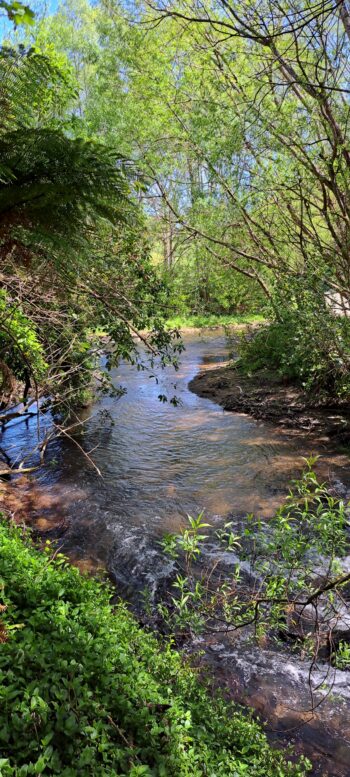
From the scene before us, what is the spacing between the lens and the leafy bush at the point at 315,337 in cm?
712

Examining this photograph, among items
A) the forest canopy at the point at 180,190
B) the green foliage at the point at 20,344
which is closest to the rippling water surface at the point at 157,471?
the forest canopy at the point at 180,190

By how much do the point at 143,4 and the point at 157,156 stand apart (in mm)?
2124

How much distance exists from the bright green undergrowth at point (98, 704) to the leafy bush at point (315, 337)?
527cm

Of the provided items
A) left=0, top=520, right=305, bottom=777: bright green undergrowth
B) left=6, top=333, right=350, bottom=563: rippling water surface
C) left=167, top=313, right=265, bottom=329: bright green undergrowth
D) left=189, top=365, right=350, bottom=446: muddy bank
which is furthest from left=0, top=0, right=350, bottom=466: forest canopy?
left=167, top=313, right=265, bottom=329: bright green undergrowth

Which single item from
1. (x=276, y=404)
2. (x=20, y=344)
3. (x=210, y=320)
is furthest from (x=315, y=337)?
(x=210, y=320)

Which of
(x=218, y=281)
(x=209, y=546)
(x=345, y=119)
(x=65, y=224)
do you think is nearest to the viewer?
(x=65, y=224)

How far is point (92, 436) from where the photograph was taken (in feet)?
27.2

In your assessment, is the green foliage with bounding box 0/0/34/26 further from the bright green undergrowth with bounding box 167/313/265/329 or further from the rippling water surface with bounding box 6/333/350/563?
the bright green undergrowth with bounding box 167/313/265/329

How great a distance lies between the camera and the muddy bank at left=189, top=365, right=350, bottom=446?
26.6 feet

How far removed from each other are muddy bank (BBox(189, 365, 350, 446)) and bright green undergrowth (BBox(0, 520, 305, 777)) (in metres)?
5.42

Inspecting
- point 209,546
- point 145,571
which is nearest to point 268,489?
point 209,546

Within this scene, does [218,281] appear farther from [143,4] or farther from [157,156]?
[143,4]

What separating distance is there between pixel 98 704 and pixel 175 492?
3.95 meters

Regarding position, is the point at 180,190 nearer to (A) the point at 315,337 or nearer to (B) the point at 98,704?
(A) the point at 315,337
